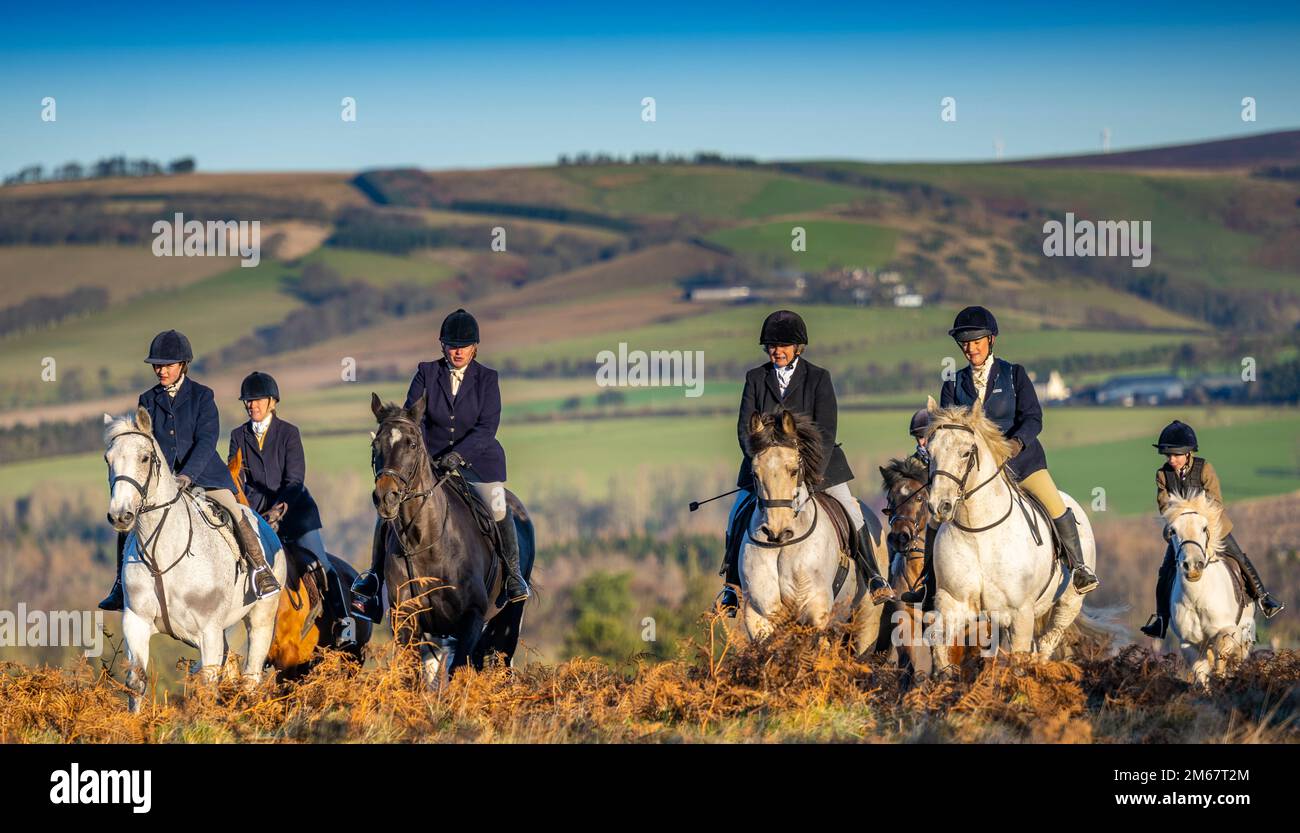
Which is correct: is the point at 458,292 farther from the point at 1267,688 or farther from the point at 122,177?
the point at 1267,688

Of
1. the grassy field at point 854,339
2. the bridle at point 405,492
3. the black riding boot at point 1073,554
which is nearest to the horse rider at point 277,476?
the bridle at point 405,492

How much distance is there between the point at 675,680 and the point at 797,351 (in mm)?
2981

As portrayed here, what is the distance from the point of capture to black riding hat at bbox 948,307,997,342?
492 inches

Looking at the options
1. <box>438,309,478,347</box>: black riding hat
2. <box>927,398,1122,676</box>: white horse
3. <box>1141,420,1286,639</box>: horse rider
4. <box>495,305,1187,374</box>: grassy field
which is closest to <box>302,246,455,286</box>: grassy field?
<box>495,305,1187,374</box>: grassy field

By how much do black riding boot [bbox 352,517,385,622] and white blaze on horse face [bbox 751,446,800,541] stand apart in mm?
2994

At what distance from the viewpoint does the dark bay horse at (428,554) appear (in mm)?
11852

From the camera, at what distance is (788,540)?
39.1 ft

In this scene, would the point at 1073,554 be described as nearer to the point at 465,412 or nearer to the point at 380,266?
the point at 465,412

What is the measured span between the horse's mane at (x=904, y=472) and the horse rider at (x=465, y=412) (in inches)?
143

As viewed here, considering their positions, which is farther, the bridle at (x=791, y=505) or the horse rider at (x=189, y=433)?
the horse rider at (x=189, y=433)

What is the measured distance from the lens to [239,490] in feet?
42.2

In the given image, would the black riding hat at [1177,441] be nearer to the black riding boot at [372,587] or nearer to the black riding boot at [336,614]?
the black riding boot at [372,587]

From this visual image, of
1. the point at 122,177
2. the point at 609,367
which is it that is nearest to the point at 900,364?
the point at 609,367

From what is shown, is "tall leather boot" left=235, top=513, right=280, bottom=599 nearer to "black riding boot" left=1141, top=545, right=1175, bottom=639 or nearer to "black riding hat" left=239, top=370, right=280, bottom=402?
"black riding hat" left=239, top=370, right=280, bottom=402
